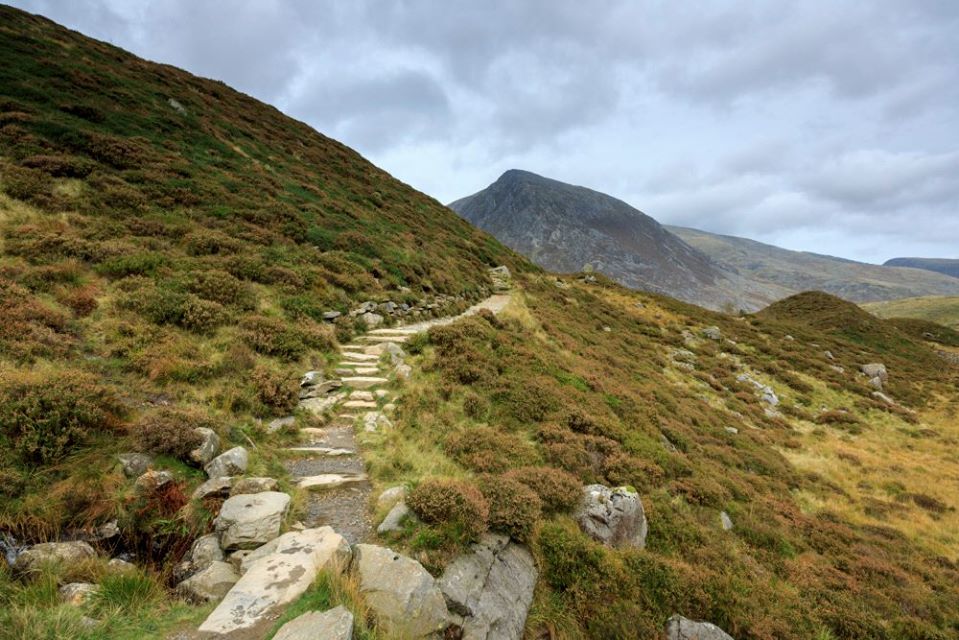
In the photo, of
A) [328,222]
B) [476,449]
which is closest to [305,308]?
[476,449]

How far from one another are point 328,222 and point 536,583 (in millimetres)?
20835

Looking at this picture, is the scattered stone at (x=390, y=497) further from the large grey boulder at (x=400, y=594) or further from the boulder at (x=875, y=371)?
the boulder at (x=875, y=371)

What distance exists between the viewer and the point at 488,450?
30.9ft

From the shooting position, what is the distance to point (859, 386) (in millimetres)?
30562

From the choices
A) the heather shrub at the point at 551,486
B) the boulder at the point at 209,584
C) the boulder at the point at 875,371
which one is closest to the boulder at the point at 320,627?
the boulder at the point at 209,584

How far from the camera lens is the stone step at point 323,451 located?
8553 millimetres

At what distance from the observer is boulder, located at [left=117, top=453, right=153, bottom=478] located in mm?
6167

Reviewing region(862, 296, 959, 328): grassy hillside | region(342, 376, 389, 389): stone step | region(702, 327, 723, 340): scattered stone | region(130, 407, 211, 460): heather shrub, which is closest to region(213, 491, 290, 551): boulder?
region(130, 407, 211, 460): heather shrub

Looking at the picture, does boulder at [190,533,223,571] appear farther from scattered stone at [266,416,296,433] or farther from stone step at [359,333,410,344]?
stone step at [359,333,410,344]

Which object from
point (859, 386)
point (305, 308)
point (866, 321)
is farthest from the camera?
point (866, 321)

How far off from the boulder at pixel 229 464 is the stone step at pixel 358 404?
10.9 ft

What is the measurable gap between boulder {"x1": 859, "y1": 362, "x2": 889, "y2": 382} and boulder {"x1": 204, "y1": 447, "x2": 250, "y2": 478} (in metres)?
45.9

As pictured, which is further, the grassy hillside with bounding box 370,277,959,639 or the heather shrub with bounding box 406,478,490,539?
the grassy hillside with bounding box 370,277,959,639

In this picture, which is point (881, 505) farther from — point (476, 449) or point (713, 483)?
point (476, 449)
